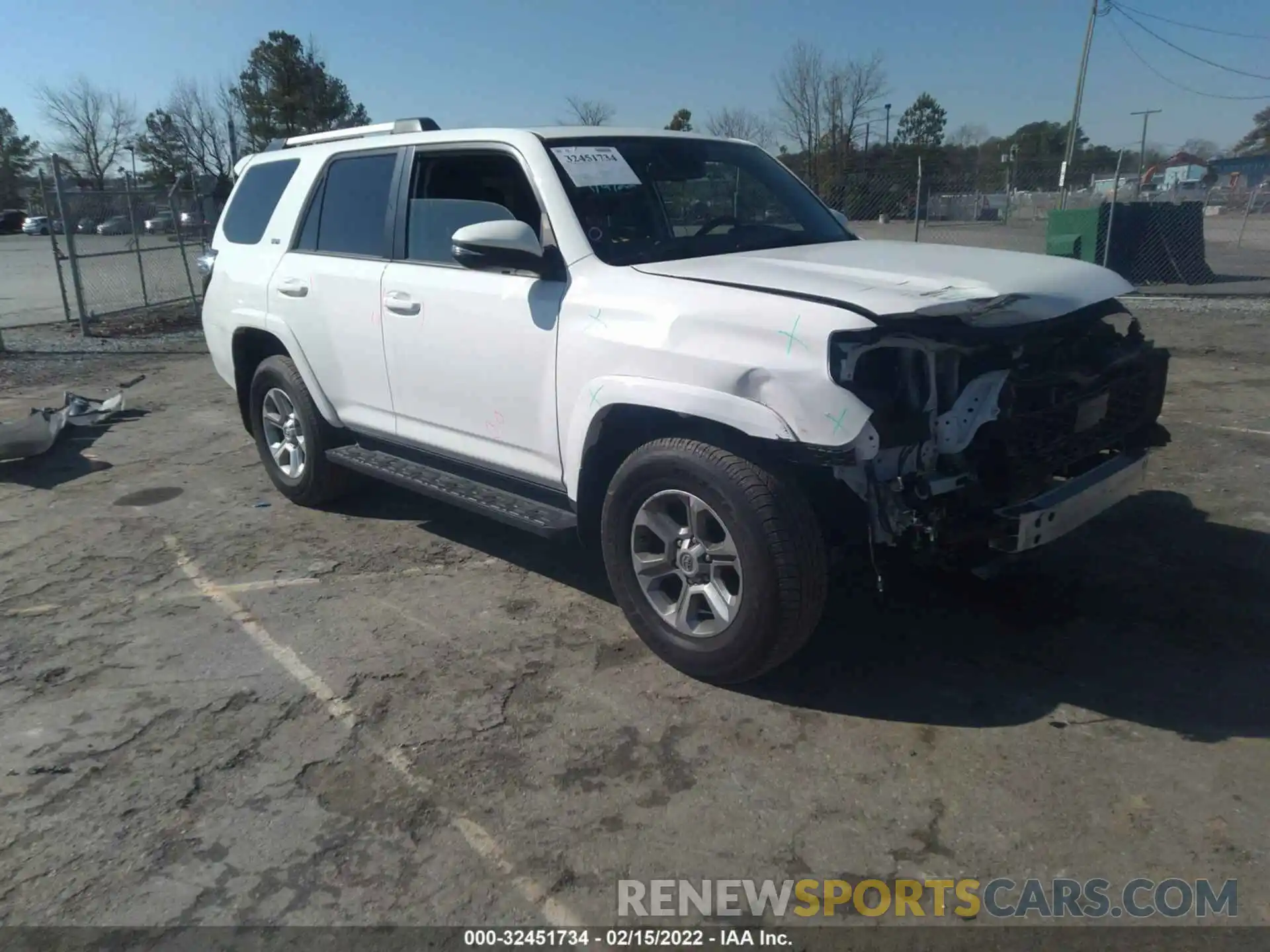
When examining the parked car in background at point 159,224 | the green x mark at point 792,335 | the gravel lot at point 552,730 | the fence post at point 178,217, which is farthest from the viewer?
the parked car in background at point 159,224

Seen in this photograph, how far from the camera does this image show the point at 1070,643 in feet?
12.8

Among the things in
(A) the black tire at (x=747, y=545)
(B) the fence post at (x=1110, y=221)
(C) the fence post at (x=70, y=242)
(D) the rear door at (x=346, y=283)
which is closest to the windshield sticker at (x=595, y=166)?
(D) the rear door at (x=346, y=283)

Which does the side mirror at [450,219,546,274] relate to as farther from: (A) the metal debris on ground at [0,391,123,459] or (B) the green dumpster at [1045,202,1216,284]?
(B) the green dumpster at [1045,202,1216,284]

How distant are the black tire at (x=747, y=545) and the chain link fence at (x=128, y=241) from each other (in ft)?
38.4

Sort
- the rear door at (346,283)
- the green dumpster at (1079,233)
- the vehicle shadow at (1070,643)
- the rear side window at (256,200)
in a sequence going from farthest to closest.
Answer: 1. the green dumpster at (1079,233)
2. the rear side window at (256,200)
3. the rear door at (346,283)
4. the vehicle shadow at (1070,643)

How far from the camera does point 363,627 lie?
4336 millimetres

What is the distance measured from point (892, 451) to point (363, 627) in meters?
2.44

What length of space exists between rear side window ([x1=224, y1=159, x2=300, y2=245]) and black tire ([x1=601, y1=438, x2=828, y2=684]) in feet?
11.0

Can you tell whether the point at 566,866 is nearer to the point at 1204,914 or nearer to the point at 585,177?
the point at 1204,914

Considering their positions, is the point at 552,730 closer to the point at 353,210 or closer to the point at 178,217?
the point at 353,210

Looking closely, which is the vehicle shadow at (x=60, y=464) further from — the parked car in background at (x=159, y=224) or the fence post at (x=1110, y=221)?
the fence post at (x=1110, y=221)

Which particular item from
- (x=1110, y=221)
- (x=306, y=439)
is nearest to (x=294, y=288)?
(x=306, y=439)

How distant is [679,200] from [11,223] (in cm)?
5755

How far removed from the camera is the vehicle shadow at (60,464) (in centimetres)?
672
